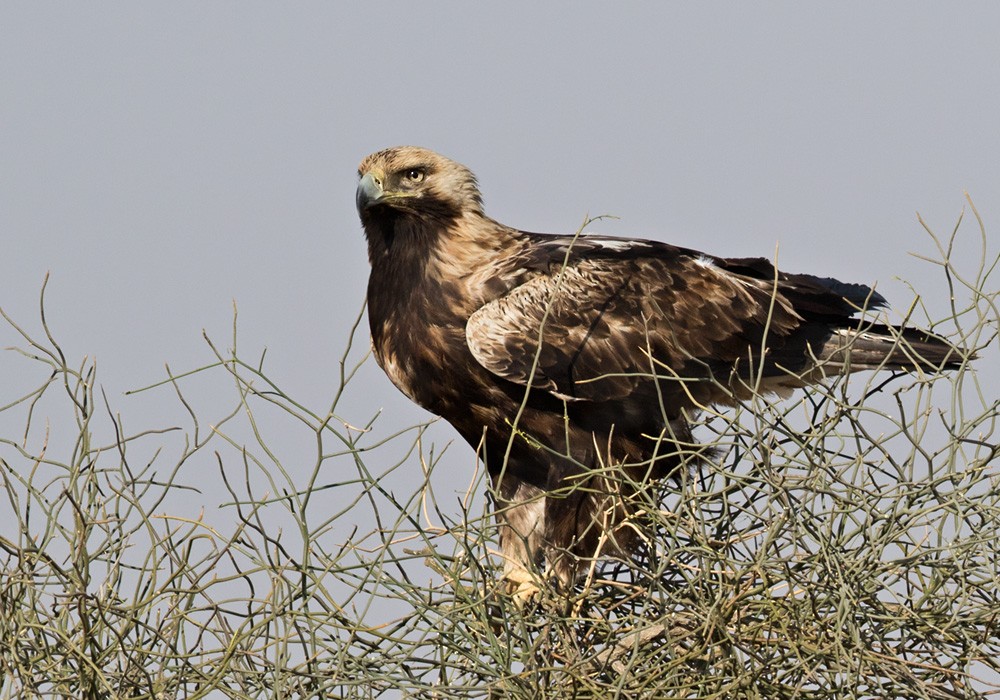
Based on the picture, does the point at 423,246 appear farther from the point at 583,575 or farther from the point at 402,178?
the point at 583,575

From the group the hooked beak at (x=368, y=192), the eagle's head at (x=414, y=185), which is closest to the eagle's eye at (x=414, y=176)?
the eagle's head at (x=414, y=185)

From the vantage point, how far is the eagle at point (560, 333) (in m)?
5.40

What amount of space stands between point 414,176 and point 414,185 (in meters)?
0.05

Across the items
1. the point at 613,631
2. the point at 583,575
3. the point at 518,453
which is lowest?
the point at 613,631

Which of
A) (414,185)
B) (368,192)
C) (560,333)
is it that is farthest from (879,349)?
(368,192)

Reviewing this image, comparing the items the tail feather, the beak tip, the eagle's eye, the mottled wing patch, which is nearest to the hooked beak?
the beak tip

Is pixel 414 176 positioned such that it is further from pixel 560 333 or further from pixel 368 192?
pixel 560 333

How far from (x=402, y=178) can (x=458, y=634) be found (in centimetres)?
297

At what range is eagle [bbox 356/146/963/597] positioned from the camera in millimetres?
5402

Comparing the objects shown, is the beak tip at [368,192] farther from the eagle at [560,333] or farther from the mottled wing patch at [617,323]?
the mottled wing patch at [617,323]

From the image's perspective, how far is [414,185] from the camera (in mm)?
5926

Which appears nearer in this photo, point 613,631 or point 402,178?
point 613,631

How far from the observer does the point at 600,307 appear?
5613 mm

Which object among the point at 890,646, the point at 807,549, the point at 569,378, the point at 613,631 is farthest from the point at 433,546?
the point at 569,378
